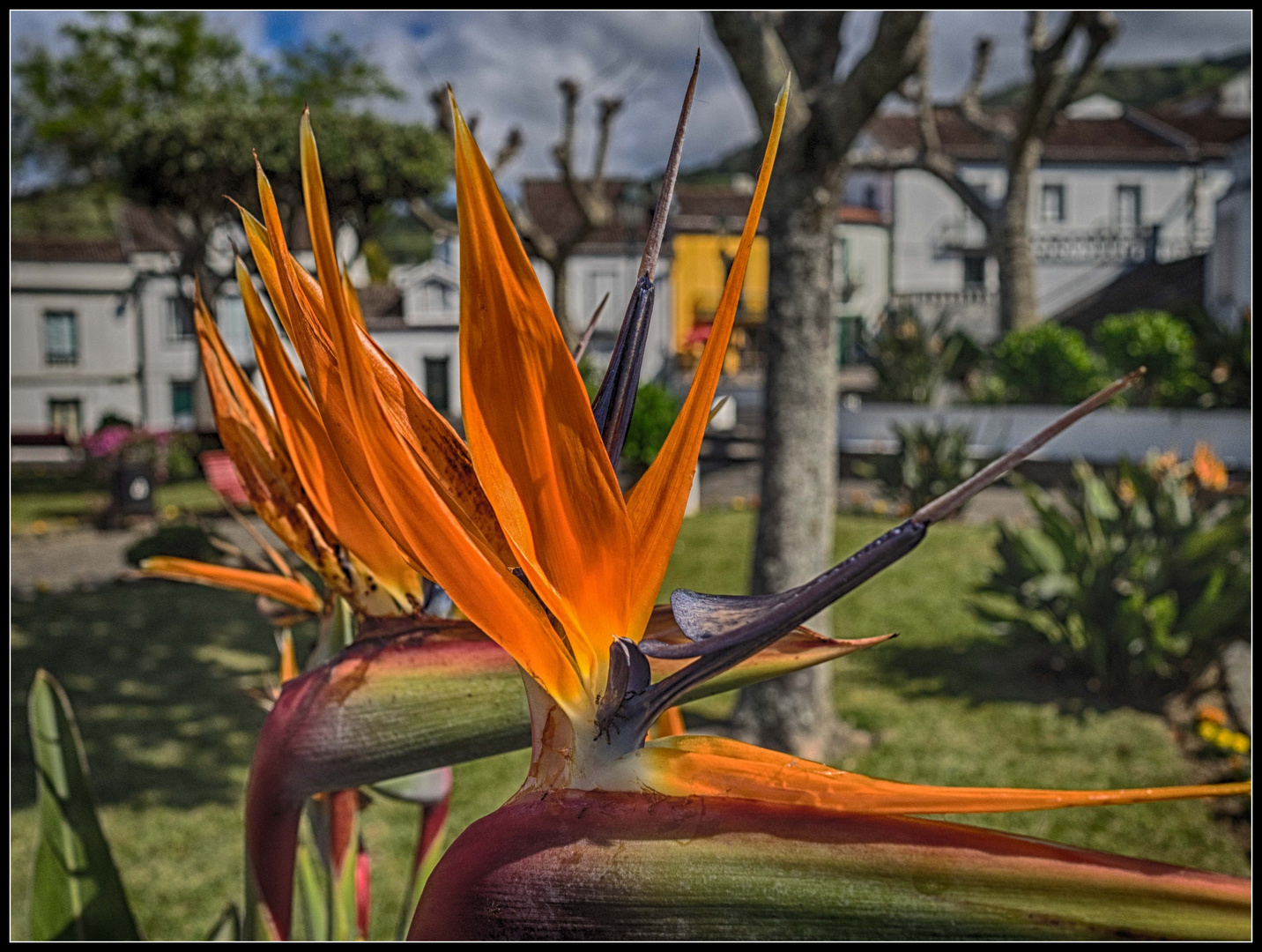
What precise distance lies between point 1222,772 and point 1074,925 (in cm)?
336

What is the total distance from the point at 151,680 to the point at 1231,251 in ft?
46.8

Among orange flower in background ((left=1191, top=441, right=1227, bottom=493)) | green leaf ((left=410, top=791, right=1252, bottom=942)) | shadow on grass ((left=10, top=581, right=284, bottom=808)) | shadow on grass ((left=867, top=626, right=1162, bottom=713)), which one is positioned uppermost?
green leaf ((left=410, top=791, right=1252, bottom=942))

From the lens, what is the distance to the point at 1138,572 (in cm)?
357

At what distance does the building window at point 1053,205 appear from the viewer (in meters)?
19.5

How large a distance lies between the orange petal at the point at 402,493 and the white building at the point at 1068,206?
18.4 m

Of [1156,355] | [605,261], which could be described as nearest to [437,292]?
[1156,355]

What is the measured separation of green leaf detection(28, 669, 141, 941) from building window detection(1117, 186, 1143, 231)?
21558mm

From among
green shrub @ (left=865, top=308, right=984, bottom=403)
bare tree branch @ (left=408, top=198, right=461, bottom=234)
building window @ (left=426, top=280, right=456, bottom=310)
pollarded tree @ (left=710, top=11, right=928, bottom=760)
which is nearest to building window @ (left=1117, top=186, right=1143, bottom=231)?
green shrub @ (left=865, top=308, right=984, bottom=403)

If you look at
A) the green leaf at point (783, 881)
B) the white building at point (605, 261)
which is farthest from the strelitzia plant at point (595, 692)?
the white building at point (605, 261)

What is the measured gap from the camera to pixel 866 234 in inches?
761

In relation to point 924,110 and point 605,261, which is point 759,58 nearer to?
point 924,110

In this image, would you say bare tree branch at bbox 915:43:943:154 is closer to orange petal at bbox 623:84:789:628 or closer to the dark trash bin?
the dark trash bin

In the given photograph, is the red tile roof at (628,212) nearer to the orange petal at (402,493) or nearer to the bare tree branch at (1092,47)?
the bare tree branch at (1092,47)

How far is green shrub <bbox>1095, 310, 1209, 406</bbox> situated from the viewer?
29.2ft
